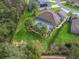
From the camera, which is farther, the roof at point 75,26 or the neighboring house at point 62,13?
the neighboring house at point 62,13

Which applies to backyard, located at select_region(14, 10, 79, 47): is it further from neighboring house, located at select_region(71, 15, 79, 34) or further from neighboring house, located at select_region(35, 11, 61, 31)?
neighboring house, located at select_region(35, 11, 61, 31)

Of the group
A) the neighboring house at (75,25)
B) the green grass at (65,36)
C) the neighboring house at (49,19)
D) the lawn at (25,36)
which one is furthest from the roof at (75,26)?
the lawn at (25,36)

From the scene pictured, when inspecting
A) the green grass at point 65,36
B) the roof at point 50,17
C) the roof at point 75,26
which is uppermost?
the roof at point 50,17

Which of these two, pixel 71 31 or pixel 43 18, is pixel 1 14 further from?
pixel 71 31

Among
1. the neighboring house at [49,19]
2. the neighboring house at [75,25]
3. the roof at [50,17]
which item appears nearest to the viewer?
the neighboring house at [75,25]

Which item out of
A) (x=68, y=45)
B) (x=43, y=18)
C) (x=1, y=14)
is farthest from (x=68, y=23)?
(x=1, y=14)

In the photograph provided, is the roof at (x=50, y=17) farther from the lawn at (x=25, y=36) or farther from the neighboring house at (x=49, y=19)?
the lawn at (x=25, y=36)

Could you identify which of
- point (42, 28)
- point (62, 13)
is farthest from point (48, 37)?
point (62, 13)

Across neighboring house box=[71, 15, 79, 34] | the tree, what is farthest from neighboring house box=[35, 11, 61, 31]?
neighboring house box=[71, 15, 79, 34]
